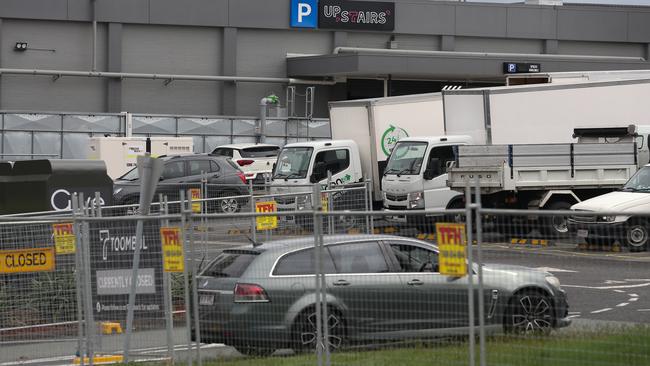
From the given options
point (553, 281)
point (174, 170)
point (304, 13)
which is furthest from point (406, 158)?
point (304, 13)

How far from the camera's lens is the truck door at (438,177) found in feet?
90.2

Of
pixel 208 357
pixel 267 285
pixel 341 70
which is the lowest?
pixel 208 357

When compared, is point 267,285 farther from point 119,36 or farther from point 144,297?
point 119,36

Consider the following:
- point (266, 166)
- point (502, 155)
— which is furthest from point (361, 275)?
point (266, 166)

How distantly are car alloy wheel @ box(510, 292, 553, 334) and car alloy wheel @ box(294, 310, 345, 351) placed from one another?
6.12 ft

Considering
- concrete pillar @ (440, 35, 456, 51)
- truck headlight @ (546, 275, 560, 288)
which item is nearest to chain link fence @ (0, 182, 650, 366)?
truck headlight @ (546, 275, 560, 288)

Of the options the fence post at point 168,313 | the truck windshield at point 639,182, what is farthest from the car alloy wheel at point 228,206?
the fence post at point 168,313

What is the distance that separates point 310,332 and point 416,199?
17507mm

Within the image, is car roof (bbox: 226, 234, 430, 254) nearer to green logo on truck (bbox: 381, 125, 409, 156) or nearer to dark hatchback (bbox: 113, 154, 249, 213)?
dark hatchback (bbox: 113, 154, 249, 213)

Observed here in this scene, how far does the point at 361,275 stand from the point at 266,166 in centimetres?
3023

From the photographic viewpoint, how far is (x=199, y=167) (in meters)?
33.2

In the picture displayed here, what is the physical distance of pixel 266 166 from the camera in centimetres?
4009

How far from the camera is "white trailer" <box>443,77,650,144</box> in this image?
28.4 meters

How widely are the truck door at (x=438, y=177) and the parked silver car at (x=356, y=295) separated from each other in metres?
15.9
